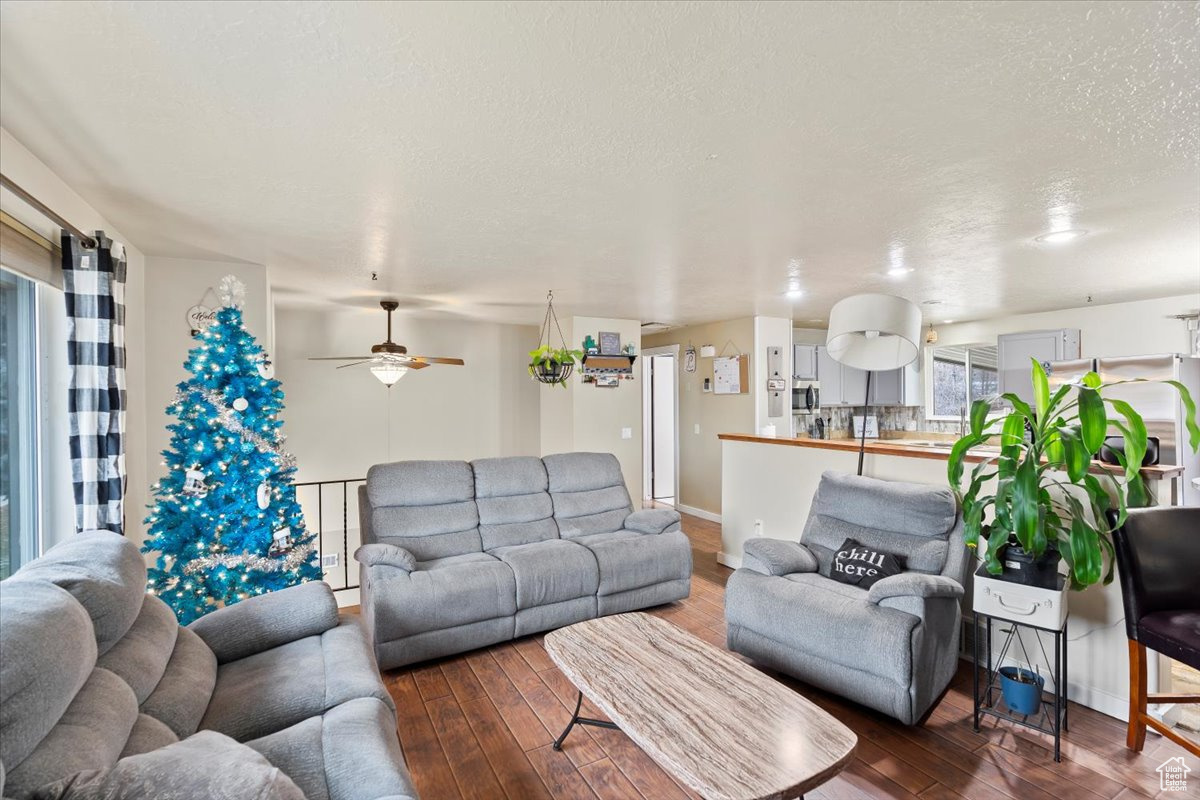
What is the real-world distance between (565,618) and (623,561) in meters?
0.52

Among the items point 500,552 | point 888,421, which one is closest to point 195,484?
point 500,552

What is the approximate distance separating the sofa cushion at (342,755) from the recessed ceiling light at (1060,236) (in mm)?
3876

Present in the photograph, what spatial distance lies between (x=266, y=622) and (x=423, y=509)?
150cm

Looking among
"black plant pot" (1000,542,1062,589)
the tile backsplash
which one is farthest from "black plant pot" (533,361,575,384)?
the tile backsplash

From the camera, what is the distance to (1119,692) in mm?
2479

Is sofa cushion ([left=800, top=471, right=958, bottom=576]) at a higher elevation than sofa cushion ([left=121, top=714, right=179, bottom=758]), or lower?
higher

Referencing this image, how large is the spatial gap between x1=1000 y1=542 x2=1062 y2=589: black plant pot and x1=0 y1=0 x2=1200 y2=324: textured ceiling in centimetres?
155

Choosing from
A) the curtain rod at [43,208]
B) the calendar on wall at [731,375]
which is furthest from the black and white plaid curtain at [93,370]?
the calendar on wall at [731,375]

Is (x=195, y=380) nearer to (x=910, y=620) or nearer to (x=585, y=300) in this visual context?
(x=585, y=300)

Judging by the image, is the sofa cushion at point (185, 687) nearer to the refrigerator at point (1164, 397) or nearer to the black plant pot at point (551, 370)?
the black plant pot at point (551, 370)

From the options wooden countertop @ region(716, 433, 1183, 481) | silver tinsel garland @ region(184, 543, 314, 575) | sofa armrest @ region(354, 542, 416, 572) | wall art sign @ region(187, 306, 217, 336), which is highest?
wall art sign @ region(187, 306, 217, 336)

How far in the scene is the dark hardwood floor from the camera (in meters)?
2.04

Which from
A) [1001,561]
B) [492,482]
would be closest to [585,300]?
[492,482]

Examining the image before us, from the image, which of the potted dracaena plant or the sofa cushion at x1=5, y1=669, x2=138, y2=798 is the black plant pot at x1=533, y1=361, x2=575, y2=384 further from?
the sofa cushion at x1=5, y1=669, x2=138, y2=798
